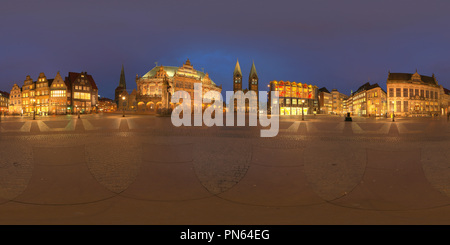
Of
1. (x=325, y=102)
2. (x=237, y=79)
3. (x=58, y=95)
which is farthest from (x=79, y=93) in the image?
(x=325, y=102)

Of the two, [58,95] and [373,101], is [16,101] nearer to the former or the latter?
[58,95]

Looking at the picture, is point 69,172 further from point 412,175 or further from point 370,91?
point 370,91

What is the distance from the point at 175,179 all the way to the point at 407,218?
467 centimetres

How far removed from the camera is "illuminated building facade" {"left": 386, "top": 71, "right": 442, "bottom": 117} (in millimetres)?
81438

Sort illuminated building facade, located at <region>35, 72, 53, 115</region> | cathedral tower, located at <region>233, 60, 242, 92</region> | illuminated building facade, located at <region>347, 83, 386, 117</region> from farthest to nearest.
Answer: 1. cathedral tower, located at <region>233, 60, 242, 92</region>
2. illuminated building facade, located at <region>347, 83, 386, 117</region>
3. illuminated building facade, located at <region>35, 72, 53, 115</region>

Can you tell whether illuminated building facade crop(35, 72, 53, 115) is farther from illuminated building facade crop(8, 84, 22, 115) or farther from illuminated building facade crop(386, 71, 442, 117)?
illuminated building facade crop(386, 71, 442, 117)

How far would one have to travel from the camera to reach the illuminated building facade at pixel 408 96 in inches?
3206

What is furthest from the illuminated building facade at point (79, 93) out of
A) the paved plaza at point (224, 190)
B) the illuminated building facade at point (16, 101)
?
the paved plaza at point (224, 190)

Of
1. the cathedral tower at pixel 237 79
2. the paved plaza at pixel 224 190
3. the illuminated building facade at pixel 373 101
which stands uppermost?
the cathedral tower at pixel 237 79

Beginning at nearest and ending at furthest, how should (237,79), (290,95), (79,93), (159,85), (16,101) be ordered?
(79,93) → (159,85) → (16,101) → (290,95) → (237,79)

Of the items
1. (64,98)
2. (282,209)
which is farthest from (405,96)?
(64,98)

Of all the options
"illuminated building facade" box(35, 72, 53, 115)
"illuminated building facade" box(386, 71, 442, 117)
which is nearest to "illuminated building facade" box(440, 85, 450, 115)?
"illuminated building facade" box(386, 71, 442, 117)

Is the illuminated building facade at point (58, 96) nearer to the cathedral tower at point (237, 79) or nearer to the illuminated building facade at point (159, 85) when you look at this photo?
the illuminated building facade at point (159, 85)

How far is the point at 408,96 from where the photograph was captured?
269 feet
